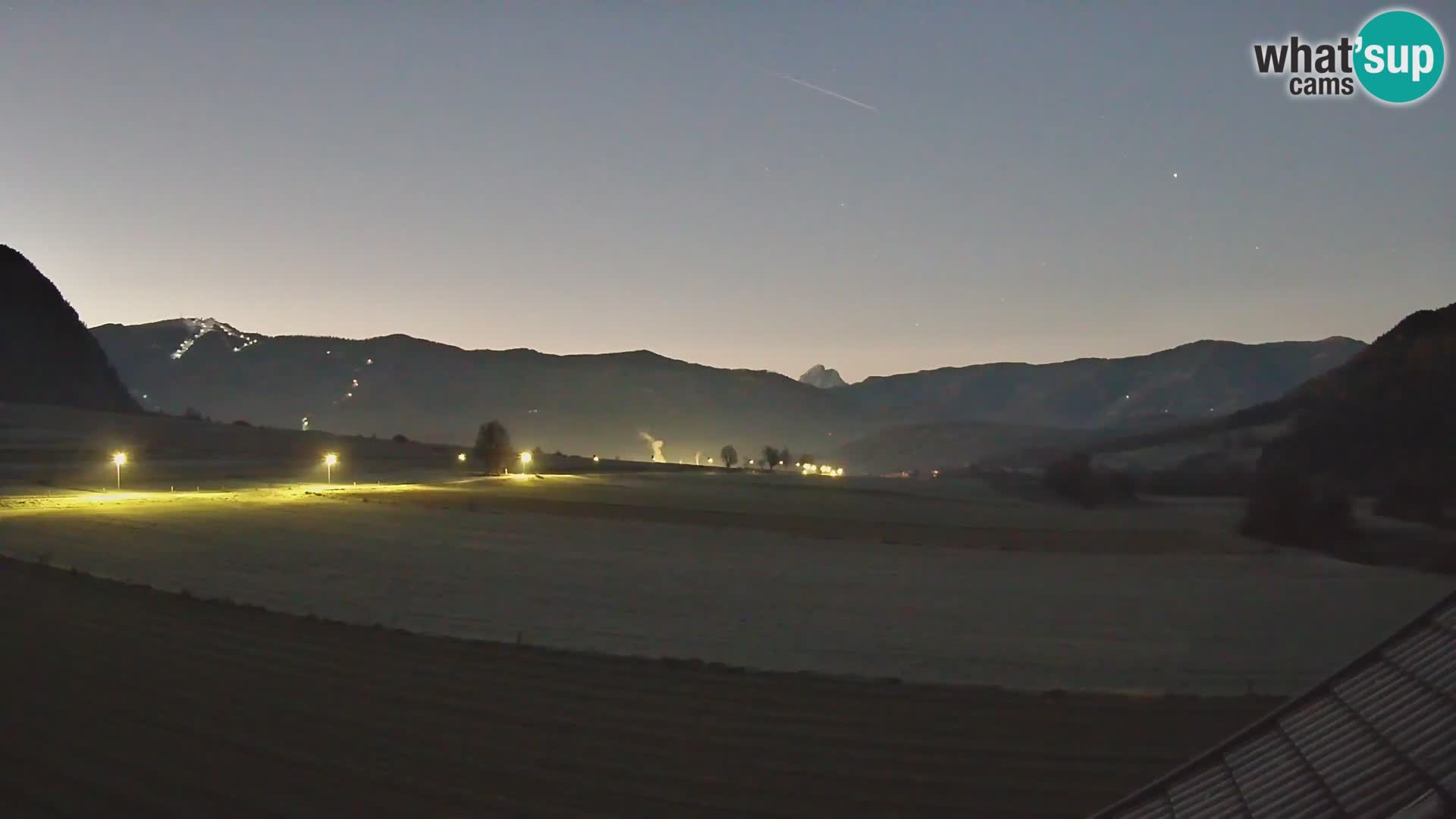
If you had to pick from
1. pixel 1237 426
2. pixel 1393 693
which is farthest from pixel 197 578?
pixel 1237 426

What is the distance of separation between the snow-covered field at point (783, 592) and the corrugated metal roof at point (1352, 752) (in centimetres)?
932

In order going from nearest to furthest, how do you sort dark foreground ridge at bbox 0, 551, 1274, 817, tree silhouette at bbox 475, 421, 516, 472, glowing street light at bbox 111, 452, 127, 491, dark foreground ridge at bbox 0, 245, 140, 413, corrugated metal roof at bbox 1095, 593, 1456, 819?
corrugated metal roof at bbox 1095, 593, 1456, 819, dark foreground ridge at bbox 0, 551, 1274, 817, glowing street light at bbox 111, 452, 127, 491, tree silhouette at bbox 475, 421, 516, 472, dark foreground ridge at bbox 0, 245, 140, 413

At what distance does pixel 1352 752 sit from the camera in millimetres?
4230

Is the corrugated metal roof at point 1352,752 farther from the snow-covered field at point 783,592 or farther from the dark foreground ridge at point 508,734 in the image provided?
the snow-covered field at point 783,592

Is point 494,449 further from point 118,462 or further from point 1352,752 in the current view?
point 1352,752

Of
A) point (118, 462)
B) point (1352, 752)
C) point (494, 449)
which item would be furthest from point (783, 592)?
point (494, 449)

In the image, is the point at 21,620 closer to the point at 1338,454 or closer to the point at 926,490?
the point at 1338,454

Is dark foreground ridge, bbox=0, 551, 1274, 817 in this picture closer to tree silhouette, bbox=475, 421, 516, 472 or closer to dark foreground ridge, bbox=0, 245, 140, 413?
tree silhouette, bbox=475, 421, 516, 472

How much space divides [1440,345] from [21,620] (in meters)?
60.8

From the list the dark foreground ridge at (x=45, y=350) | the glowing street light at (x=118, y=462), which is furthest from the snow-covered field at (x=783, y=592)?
the dark foreground ridge at (x=45, y=350)

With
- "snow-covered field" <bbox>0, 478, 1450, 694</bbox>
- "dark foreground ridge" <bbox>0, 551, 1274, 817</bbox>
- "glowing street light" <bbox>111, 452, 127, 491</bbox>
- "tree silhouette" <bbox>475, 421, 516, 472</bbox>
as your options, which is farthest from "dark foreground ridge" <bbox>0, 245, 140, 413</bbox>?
"dark foreground ridge" <bbox>0, 551, 1274, 817</bbox>

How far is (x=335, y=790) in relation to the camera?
8703 millimetres

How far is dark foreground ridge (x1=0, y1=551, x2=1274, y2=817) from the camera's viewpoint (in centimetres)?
868

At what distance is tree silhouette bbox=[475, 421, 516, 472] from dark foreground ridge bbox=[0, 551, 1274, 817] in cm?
6199
